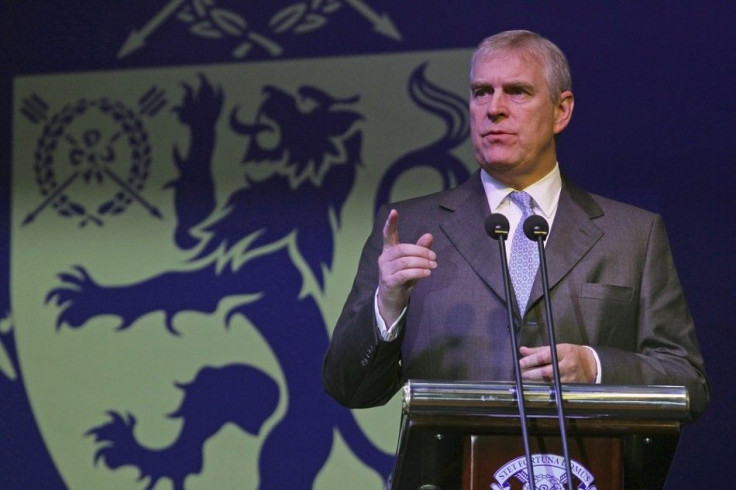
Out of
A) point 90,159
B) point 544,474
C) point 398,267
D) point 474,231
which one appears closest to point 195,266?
point 90,159

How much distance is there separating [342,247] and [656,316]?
1.42 metres

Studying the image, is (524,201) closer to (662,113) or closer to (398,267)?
(398,267)

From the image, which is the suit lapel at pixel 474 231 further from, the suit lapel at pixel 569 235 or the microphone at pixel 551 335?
the microphone at pixel 551 335

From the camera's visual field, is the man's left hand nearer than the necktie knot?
Yes

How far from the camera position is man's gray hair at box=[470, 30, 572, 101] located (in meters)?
2.60

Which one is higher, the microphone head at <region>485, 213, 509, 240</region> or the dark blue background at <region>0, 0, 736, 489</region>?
the dark blue background at <region>0, 0, 736, 489</region>

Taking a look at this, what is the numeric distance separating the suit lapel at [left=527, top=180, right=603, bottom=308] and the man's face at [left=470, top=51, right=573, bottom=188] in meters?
0.10

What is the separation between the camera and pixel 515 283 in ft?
8.05

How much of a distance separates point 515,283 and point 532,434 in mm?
543

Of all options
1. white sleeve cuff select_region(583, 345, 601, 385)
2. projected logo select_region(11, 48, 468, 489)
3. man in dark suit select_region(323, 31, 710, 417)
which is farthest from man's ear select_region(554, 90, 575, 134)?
projected logo select_region(11, 48, 468, 489)

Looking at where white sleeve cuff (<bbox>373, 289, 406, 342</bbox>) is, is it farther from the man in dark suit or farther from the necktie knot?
the necktie knot

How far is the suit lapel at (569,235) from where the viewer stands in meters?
2.45

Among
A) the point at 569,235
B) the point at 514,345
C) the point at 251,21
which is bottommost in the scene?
the point at 514,345

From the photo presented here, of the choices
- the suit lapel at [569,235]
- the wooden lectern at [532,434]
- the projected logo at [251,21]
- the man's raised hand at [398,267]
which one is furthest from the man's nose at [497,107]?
the projected logo at [251,21]
